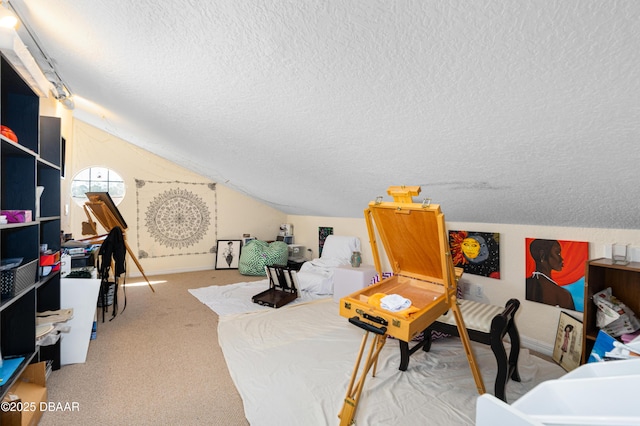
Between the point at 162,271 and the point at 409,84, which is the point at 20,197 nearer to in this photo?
the point at 409,84

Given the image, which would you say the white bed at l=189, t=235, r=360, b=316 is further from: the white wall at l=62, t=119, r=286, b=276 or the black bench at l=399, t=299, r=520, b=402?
the black bench at l=399, t=299, r=520, b=402

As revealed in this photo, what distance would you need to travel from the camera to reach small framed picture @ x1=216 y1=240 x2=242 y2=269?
19.5ft

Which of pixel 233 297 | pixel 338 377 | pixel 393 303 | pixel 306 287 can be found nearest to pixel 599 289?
pixel 393 303

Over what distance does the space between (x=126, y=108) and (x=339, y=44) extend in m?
2.89

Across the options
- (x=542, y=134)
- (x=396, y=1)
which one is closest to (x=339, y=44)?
(x=396, y=1)

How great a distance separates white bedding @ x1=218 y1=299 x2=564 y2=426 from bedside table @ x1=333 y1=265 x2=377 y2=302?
0.69m

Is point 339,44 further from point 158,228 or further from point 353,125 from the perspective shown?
point 158,228

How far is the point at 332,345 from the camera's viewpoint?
2688 mm

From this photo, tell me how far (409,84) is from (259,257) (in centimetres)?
452

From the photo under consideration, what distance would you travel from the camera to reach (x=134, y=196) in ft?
17.2

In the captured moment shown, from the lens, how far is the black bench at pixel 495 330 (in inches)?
69.1

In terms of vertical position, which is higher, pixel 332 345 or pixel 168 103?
pixel 168 103

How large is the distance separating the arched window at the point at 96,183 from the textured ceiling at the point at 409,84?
2.61m

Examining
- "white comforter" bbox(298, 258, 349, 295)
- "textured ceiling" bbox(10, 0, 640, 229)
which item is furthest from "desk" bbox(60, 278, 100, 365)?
"white comforter" bbox(298, 258, 349, 295)
